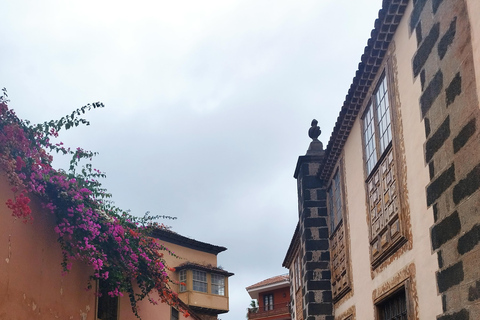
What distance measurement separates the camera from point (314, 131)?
49.1 ft

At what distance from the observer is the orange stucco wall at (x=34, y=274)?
927cm

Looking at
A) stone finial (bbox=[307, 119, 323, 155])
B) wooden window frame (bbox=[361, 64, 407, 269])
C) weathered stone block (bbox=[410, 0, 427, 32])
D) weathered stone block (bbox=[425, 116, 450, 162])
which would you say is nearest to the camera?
weathered stone block (bbox=[425, 116, 450, 162])

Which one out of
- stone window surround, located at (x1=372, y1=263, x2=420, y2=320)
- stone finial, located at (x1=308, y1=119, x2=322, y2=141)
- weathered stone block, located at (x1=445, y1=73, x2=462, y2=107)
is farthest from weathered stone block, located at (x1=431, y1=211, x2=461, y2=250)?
stone finial, located at (x1=308, y1=119, x2=322, y2=141)

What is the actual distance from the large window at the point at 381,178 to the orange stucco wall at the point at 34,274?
499 cm

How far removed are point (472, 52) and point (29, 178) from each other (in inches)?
270

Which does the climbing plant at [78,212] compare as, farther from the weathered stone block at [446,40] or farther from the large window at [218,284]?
the large window at [218,284]

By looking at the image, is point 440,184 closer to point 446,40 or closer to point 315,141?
point 446,40

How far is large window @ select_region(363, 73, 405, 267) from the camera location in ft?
28.7

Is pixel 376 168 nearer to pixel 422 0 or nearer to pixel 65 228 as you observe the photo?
pixel 422 0

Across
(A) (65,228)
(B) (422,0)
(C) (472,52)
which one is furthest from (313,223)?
(C) (472,52)

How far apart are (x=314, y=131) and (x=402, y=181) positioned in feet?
22.0

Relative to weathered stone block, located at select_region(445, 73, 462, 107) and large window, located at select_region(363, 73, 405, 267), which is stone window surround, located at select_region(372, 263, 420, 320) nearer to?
large window, located at select_region(363, 73, 405, 267)

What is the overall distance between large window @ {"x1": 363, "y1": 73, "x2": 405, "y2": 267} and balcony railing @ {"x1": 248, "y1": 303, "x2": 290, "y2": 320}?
3510cm

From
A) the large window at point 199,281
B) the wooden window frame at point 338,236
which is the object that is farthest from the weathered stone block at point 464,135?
the large window at point 199,281
